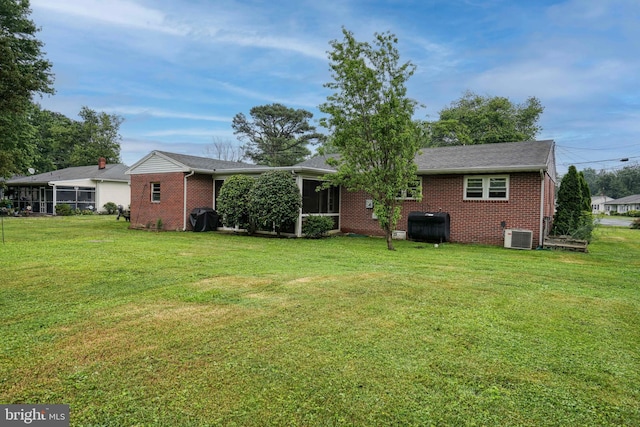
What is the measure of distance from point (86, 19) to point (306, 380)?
14581 mm

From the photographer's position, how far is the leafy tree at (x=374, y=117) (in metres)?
10.5

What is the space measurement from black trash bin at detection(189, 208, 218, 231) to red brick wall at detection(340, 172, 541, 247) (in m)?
6.53

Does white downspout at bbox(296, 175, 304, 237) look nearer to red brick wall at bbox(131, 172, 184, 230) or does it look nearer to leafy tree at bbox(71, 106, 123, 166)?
red brick wall at bbox(131, 172, 184, 230)

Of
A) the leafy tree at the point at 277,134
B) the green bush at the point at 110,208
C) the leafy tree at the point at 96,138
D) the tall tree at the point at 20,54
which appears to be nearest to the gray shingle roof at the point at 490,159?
the tall tree at the point at 20,54

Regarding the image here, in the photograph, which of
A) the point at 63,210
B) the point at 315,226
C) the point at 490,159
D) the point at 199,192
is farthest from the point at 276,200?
the point at 63,210

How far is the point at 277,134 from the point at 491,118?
22.8 meters

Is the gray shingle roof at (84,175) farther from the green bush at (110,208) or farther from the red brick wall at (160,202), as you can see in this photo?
the red brick wall at (160,202)

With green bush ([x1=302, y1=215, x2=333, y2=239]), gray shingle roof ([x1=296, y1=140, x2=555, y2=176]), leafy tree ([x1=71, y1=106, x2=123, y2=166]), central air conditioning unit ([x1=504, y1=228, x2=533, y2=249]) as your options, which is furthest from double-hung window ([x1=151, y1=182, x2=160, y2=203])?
leafy tree ([x1=71, y1=106, x2=123, y2=166])

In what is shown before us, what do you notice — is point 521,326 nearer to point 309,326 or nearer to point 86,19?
point 309,326

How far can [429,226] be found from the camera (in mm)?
12992

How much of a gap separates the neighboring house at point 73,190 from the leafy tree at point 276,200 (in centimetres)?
1875

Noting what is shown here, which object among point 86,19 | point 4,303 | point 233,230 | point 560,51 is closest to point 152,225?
point 233,230

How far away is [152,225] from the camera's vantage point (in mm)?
17219

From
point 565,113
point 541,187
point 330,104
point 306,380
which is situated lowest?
point 306,380
